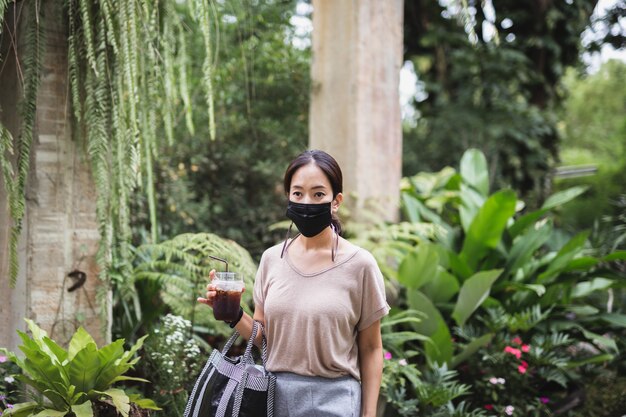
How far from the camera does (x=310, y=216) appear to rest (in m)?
2.22

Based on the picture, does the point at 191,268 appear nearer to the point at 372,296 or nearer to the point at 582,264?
the point at 372,296

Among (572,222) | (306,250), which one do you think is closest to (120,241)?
(306,250)

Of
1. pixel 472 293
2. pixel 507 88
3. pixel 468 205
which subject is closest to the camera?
pixel 472 293

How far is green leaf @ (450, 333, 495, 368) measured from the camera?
14.8 ft

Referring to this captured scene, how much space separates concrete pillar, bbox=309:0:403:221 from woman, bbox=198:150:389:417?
3174 millimetres

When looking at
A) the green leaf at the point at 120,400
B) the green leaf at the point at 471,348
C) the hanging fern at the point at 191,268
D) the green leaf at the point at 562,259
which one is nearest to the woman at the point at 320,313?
the green leaf at the point at 120,400

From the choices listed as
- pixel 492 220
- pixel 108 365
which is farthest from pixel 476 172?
pixel 108 365

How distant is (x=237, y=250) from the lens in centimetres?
419

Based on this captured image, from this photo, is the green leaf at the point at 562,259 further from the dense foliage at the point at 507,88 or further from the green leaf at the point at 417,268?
the dense foliage at the point at 507,88

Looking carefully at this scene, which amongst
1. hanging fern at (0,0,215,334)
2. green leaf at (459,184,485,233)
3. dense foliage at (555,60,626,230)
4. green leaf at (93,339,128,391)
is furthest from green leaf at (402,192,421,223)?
dense foliage at (555,60,626,230)

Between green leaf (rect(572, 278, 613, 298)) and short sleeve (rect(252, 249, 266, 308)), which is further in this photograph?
green leaf (rect(572, 278, 613, 298))

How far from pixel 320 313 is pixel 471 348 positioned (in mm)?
2670

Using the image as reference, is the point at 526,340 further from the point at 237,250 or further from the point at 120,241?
the point at 120,241

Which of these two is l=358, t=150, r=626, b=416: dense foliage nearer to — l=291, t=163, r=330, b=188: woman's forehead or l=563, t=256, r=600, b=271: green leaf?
l=563, t=256, r=600, b=271: green leaf
